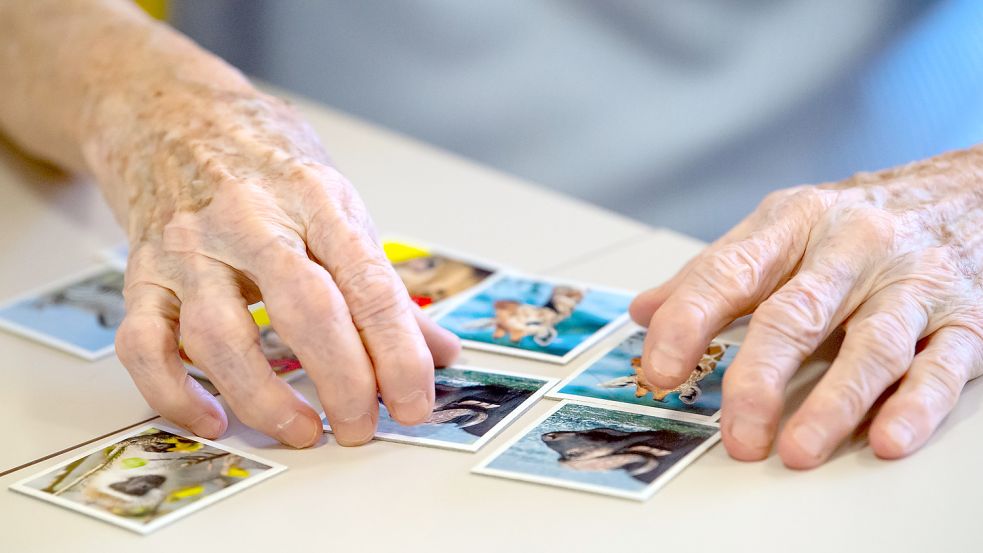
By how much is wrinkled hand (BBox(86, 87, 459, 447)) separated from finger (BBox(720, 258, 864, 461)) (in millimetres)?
249

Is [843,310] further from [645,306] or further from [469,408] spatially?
[469,408]

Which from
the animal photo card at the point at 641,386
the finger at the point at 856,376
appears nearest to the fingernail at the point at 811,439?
the finger at the point at 856,376

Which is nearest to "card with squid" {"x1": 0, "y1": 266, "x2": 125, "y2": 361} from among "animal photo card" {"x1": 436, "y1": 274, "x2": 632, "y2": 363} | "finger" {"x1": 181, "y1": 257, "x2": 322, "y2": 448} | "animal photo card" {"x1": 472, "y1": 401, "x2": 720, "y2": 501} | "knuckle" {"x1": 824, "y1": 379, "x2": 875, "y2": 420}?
"finger" {"x1": 181, "y1": 257, "x2": 322, "y2": 448}

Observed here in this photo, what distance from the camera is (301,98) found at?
76.2 inches

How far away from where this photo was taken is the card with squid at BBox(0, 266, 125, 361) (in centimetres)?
107

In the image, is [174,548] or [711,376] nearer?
[174,548]

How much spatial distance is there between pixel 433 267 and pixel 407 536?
0.56 meters

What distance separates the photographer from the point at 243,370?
Result: 808 millimetres

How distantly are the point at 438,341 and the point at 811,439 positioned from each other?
13.9 inches

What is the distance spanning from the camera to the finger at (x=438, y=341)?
2.95 feet

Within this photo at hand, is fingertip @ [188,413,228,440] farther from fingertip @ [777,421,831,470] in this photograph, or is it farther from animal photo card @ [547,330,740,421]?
fingertip @ [777,421,831,470]

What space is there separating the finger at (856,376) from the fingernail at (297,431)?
1.23 ft

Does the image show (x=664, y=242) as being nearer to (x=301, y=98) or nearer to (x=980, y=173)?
(x=980, y=173)

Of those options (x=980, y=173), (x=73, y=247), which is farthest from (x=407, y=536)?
(x=73, y=247)
